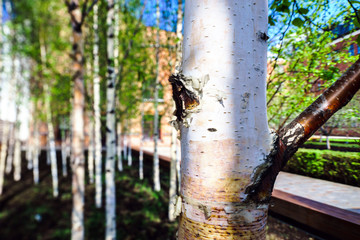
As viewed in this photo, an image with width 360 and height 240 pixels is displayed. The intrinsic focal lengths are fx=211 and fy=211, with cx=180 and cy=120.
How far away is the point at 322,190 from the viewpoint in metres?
1.71

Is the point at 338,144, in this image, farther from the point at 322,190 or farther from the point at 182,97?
the point at 182,97

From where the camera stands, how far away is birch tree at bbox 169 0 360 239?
26.8 inches

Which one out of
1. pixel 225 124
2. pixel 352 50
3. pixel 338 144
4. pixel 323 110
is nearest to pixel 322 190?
pixel 338 144

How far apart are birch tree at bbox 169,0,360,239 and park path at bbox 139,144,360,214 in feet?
3.11

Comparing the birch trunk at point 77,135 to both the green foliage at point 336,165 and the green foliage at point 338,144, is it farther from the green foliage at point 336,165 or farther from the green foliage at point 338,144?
the green foliage at point 338,144

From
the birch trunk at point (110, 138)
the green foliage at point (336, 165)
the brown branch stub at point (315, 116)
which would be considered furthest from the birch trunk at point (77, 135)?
the brown branch stub at point (315, 116)

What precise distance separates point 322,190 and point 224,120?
1.55m

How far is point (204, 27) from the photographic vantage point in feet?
2.37

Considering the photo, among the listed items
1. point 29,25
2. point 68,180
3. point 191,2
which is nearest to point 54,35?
point 29,25

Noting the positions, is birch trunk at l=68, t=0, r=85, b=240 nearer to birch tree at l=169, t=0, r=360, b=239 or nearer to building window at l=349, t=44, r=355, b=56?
birch tree at l=169, t=0, r=360, b=239

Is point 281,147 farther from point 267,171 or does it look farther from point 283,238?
point 283,238

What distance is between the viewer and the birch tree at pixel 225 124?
2.24ft

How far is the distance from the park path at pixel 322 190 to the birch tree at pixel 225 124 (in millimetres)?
947

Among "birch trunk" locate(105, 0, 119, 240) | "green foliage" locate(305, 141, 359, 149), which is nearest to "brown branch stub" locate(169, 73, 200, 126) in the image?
"green foliage" locate(305, 141, 359, 149)
